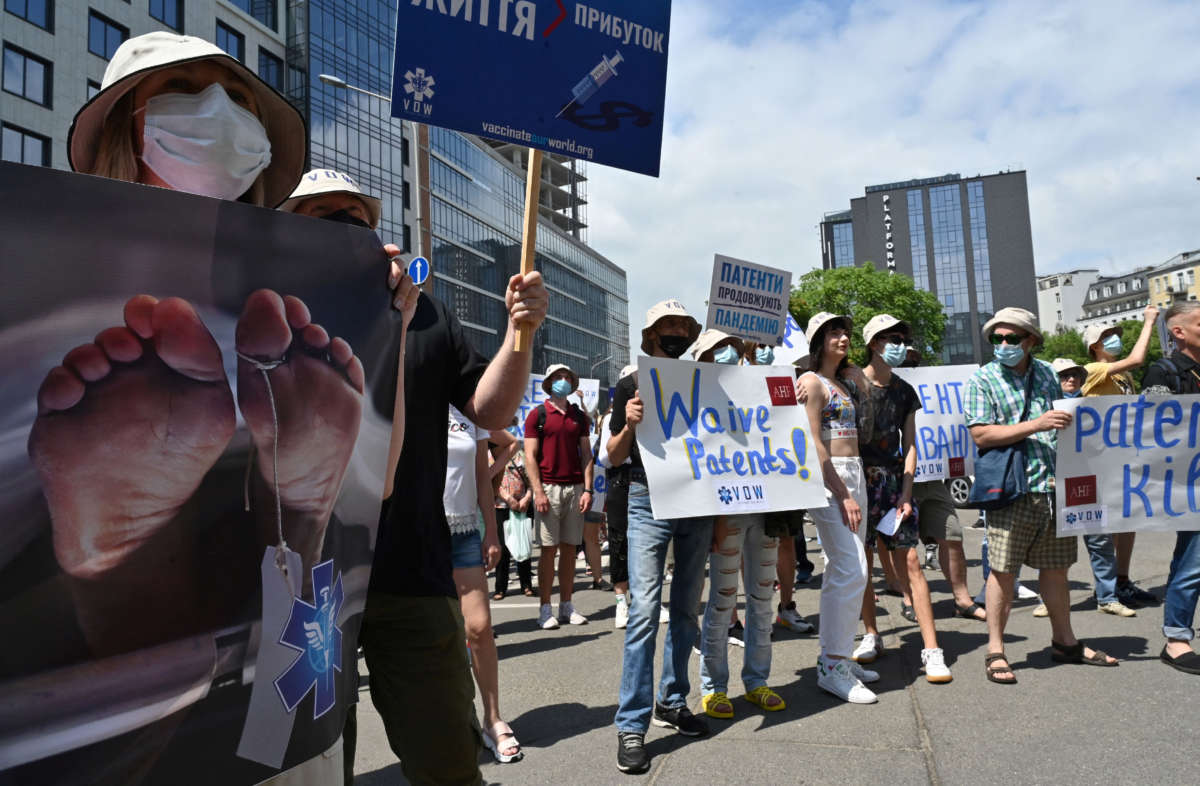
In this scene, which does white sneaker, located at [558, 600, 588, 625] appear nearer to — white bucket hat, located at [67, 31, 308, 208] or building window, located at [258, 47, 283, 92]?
white bucket hat, located at [67, 31, 308, 208]

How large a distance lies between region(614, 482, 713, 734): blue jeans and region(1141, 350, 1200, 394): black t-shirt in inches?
141

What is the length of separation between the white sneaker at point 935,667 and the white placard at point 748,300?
82.0 inches

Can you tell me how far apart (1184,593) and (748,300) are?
118 inches

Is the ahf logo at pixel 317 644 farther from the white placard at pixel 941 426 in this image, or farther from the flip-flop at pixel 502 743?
the white placard at pixel 941 426

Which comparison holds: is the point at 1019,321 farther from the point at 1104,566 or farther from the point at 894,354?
the point at 1104,566

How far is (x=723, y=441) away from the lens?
4.40 m

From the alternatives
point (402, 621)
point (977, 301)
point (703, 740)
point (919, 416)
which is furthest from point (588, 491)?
point (977, 301)

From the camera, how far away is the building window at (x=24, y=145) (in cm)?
2475

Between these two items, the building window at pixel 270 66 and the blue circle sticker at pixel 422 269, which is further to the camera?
the building window at pixel 270 66

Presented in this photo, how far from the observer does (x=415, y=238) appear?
43.8m

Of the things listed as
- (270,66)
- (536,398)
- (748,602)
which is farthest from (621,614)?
(270,66)

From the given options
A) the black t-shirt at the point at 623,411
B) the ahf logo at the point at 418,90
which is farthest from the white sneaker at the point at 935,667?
the ahf logo at the point at 418,90

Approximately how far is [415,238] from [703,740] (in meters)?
42.2

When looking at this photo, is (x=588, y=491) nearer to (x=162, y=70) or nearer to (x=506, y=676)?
(x=506, y=676)
